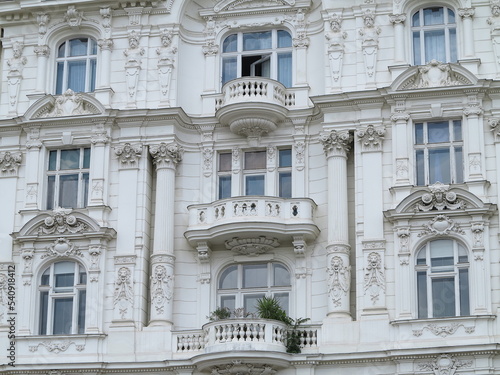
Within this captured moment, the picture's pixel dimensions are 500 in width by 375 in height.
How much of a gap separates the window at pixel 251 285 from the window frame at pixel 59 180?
203 inches

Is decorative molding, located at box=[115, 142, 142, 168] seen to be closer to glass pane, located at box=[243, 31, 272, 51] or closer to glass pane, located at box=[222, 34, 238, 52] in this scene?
glass pane, located at box=[222, 34, 238, 52]

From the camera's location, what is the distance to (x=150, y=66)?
38281 millimetres

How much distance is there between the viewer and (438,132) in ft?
118

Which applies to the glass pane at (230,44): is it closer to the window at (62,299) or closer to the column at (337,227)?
the column at (337,227)

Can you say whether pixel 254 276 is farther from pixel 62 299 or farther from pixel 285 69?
pixel 285 69

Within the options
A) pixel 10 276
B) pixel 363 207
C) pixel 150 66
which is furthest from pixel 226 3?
pixel 10 276

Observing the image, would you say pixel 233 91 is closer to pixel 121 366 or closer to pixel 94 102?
pixel 94 102

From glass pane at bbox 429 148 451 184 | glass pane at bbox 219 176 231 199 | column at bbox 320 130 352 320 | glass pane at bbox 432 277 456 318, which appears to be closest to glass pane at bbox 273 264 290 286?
column at bbox 320 130 352 320

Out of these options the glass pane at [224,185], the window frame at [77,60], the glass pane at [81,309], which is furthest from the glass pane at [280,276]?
the window frame at [77,60]

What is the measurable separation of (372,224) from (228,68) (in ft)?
25.4

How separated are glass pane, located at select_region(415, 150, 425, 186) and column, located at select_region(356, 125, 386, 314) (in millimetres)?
1131

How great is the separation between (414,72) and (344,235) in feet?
18.0

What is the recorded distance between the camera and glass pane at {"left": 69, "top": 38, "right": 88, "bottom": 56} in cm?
3938

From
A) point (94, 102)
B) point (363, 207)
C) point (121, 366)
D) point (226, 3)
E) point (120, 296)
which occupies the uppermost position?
point (226, 3)
